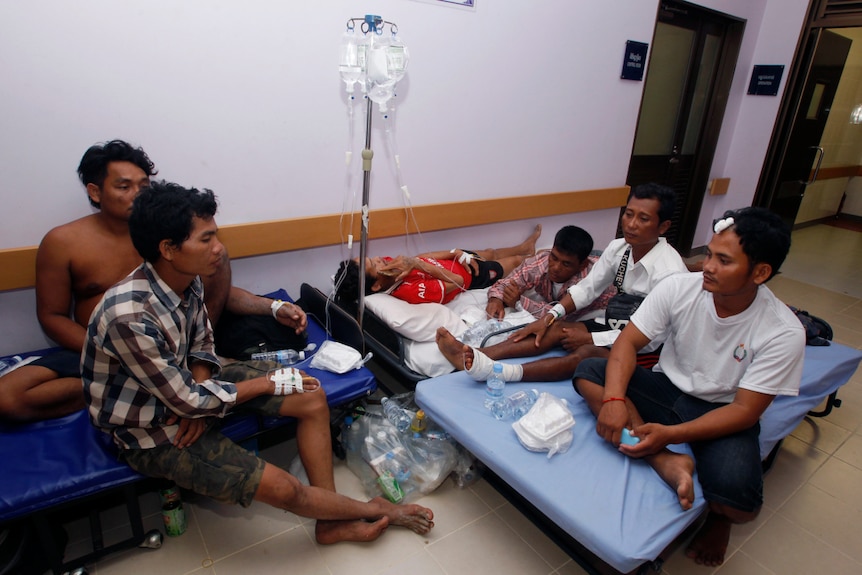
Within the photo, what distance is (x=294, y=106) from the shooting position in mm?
2373

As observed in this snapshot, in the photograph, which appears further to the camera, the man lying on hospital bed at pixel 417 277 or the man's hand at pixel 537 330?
the man lying on hospital bed at pixel 417 277

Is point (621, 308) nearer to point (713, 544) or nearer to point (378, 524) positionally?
point (713, 544)

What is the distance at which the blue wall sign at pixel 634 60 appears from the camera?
3579 millimetres

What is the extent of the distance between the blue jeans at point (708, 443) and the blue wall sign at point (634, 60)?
2.64 metres

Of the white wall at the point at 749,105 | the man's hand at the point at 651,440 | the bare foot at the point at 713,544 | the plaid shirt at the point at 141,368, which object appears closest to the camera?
the plaid shirt at the point at 141,368

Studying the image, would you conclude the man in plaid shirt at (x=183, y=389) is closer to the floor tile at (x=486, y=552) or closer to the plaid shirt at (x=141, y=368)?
the plaid shirt at (x=141, y=368)

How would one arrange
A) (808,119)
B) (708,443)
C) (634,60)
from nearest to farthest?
(708,443) → (634,60) → (808,119)

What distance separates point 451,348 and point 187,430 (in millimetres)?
1122

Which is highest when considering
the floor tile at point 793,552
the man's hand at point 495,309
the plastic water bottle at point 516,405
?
the man's hand at point 495,309

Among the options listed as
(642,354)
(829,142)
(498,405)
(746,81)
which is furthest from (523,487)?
(829,142)

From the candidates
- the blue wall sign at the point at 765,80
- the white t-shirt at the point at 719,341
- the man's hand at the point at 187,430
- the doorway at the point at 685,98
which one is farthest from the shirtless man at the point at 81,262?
the blue wall sign at the point at 765,80

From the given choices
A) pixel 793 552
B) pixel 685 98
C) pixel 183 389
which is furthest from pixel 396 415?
pixel 685 98

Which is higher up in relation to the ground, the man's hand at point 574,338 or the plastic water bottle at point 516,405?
the man's hand at point 574,338

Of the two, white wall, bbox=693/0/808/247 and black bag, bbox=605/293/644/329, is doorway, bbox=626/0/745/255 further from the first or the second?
black bag, bbox=605/293/644/329
